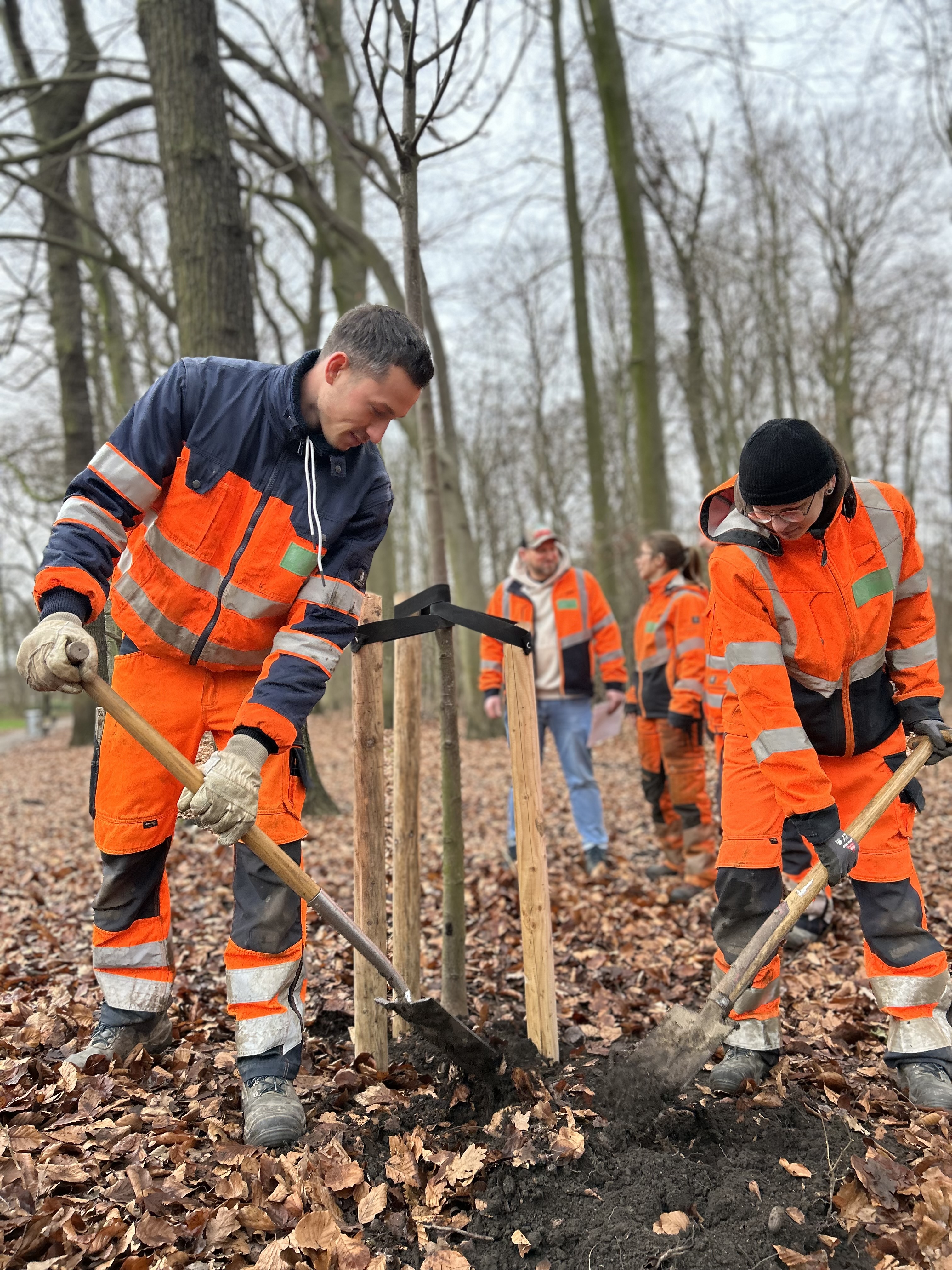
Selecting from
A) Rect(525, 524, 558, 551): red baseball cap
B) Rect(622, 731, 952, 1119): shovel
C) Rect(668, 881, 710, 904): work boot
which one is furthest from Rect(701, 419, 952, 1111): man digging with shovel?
Rect(525, 524, 558, 551): red baseball cap

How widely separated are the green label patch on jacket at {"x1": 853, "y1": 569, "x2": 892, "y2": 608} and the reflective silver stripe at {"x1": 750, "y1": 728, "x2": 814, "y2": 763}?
0.44 meters

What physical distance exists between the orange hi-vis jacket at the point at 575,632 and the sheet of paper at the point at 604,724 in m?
0.16

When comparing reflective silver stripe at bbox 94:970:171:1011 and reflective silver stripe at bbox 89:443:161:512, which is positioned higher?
reflective silver stripe at bbox 89:443:161:512

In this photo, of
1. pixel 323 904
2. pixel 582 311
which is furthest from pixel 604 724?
pixel 582 311

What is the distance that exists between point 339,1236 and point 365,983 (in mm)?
855

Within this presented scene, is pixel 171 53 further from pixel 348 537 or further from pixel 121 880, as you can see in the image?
pixel 121 880

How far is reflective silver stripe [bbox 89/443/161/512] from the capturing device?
8.72 feet

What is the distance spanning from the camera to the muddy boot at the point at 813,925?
14.2ft

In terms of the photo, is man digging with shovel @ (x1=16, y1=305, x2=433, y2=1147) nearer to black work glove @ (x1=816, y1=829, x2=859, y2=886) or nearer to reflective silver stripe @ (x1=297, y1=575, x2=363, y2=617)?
reflective silver stripe @ (x1=297, y1=575, x2=363, y2=617)

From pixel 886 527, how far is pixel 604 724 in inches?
137

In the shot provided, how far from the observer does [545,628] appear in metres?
6.04

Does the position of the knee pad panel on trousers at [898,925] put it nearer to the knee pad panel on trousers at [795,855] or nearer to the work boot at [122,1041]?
the knee pad panel on trousers at [795,855]

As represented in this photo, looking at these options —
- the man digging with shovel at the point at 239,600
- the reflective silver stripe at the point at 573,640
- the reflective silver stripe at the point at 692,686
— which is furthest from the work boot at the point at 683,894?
the man digging with shovel at the point at 239,600

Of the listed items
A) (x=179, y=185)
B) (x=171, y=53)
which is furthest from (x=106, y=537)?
(x=171, y=53)
